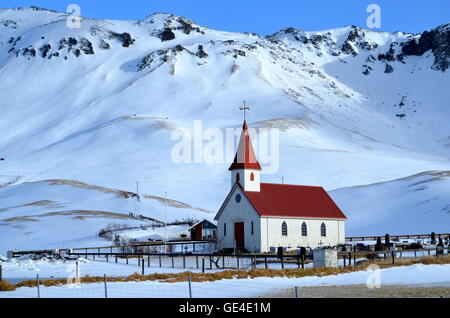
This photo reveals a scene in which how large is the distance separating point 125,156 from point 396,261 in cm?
11773

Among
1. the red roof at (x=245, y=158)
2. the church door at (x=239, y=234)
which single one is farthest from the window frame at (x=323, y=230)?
the red roof at (x=245, y=158)

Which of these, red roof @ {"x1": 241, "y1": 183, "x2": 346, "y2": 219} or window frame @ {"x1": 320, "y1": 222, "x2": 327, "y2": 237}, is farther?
window frame @ {"x1": 320, "y1": 222, "x2": 327, "y2": 237}

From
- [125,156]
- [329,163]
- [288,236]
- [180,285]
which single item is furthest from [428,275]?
[125,156]

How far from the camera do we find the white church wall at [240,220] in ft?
193

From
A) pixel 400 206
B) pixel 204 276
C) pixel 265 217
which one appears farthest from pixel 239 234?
pixel 400 206

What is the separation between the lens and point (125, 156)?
158 metres

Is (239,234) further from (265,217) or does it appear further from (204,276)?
(204,276)

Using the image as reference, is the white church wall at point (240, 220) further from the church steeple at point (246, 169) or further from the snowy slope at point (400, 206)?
the snowy slope at point (400, 206)

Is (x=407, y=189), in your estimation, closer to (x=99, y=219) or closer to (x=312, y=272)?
(x=99, y=219)

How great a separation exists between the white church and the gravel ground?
2736 cm

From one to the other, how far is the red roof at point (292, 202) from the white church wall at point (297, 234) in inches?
18.6

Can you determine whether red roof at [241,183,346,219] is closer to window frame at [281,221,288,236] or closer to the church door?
window frame at [281,221,288,236]

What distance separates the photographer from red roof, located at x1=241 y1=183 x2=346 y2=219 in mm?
59875

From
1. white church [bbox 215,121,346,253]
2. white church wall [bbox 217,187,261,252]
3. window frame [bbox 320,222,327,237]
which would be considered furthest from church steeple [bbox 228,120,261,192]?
window frame [bbox 320,222,327,237]
